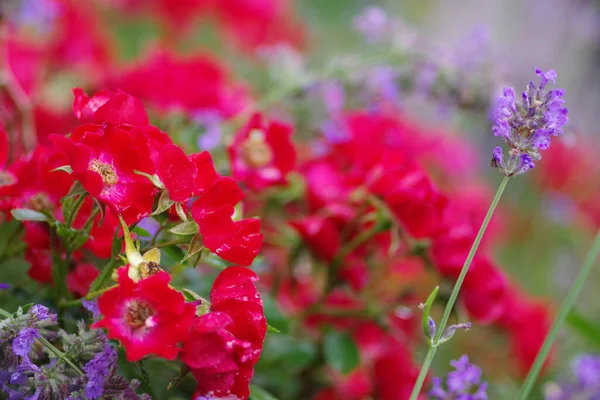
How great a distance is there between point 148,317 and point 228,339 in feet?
0.15

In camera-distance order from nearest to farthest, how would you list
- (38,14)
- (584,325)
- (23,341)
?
(23,341) < (584,325) < (38,14)

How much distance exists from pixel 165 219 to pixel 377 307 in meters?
0.30

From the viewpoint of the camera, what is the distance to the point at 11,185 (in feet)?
1.50

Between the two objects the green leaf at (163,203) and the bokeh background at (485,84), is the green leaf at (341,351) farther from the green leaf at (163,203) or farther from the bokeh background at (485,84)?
the green leaf at (163,203)

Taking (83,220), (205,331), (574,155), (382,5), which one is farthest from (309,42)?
(205,331)

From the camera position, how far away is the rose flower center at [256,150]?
0.60 m

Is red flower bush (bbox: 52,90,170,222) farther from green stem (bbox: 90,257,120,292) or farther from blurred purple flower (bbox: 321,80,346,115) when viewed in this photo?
blurred purple flower (bbox: 321,80,346,115)

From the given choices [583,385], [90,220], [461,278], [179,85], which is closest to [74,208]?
[90,220]

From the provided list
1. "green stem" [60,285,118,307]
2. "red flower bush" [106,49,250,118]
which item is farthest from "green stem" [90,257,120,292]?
"red flower bush" [106,49,250,118]

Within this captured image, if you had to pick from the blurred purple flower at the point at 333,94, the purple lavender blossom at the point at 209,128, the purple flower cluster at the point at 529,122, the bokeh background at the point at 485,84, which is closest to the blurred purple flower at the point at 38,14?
the bokeh background at the point at 485,84

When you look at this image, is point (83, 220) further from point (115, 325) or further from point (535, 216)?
point (535, 216)

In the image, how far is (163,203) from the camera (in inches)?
15.5

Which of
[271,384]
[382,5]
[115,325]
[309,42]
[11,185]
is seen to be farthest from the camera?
[382,5]

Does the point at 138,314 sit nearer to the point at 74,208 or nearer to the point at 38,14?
the point at 74,208
